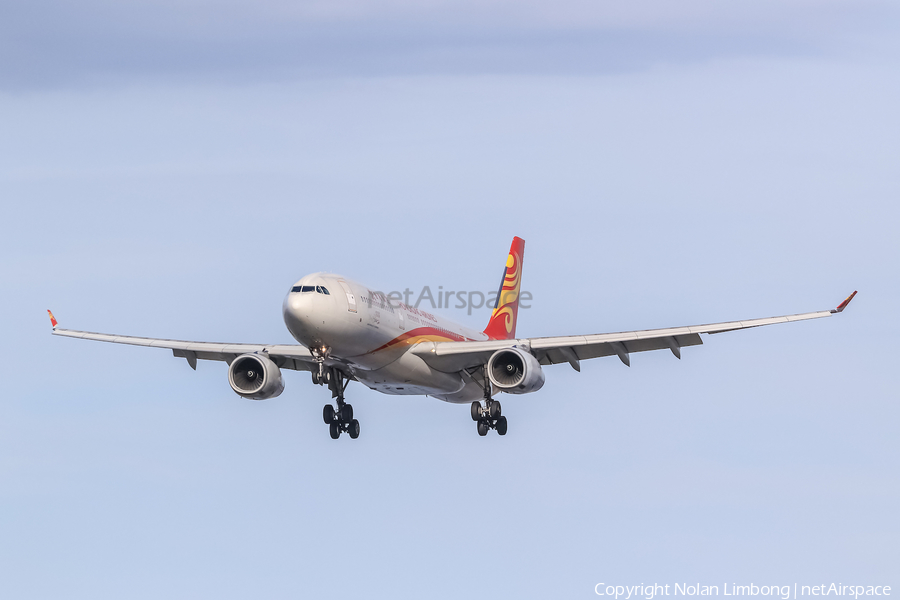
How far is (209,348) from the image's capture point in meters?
49.5

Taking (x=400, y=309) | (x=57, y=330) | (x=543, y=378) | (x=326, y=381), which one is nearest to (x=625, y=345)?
(x=543, y=378)

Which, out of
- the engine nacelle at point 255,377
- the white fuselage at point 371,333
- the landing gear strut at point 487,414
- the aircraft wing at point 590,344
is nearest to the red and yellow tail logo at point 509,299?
the white fuselage at point 371,333

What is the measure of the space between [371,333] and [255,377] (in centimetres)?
643

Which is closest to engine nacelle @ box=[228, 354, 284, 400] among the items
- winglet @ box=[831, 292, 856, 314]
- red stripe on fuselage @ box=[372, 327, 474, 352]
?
red stripe on fuselage @ box=[372, 327, 474, 352]

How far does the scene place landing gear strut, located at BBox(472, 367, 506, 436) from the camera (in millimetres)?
49469

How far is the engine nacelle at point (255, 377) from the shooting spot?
46.2 metres

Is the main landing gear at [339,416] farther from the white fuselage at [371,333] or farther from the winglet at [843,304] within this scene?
the winglet at [843,304]

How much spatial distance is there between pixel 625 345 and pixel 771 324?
5.84 meters

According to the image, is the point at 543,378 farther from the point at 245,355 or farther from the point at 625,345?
the point at 245,355

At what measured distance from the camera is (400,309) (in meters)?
45.8

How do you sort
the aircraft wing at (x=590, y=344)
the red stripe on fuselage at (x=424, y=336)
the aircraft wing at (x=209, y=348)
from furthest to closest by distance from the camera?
the aircraft wing at (x=209, y=348), the aircraft wing at (x=590, y=344), the red stripe on fuselage at (x=424, y=336)

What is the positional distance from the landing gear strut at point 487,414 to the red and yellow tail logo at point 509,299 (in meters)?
9.60

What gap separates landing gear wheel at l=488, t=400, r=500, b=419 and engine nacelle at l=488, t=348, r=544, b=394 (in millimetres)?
2916

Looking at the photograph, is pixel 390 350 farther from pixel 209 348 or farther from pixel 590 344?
pixel 209 348
